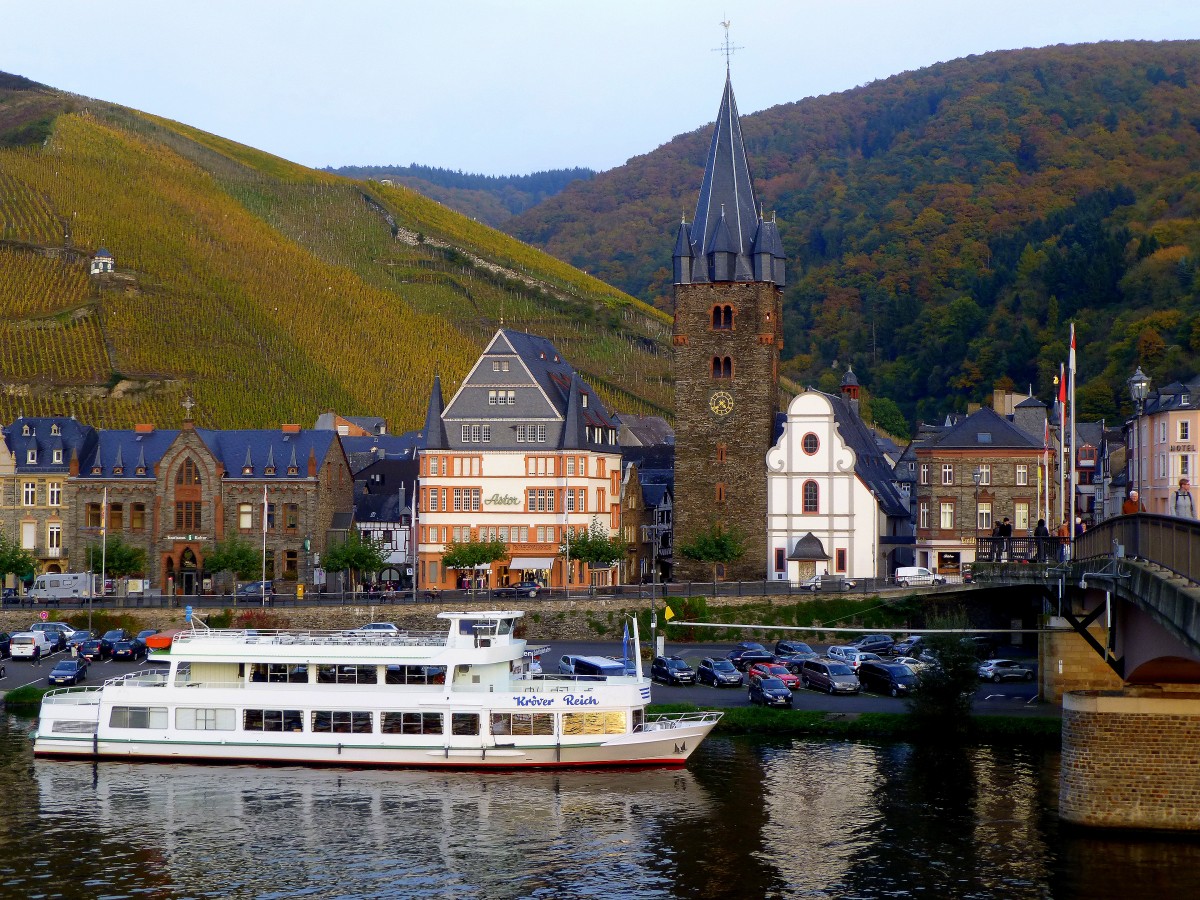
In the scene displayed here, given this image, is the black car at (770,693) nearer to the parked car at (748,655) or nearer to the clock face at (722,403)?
the parked car at (748,655)

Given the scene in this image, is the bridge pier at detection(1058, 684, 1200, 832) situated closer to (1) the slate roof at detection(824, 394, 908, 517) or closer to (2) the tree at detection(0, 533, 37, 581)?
(1) the slate roof at detection(824, 394, 908, 517)

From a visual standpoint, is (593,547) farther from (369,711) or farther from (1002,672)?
(369,711)

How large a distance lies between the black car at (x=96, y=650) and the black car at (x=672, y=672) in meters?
25.5

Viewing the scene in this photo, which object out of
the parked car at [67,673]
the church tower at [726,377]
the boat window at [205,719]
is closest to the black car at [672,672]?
the boat window at [205,719]

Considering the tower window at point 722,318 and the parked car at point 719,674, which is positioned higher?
the tower window at point 722,318

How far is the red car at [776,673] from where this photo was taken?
64750mm

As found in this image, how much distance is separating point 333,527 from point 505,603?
21090 mm

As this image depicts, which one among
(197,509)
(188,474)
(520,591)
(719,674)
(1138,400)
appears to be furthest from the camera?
(188,474)

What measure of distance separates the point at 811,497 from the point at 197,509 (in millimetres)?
35859

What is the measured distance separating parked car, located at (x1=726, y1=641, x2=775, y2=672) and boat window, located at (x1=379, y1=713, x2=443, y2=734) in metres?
17.7

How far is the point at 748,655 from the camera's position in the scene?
7250 cm

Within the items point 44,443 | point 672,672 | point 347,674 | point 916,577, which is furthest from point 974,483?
point 44,443

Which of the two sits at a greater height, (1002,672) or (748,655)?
(748,655)

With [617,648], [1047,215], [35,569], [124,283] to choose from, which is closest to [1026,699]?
[617,648]
